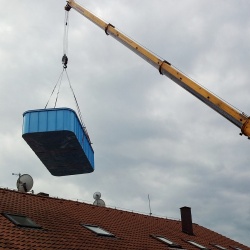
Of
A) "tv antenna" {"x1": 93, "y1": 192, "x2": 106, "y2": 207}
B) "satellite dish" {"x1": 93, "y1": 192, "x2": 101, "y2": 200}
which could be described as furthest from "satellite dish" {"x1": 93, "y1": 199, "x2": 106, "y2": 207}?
"satellite dish" {"x1": 93, "y1": 192, "x2": 101, "y2": 200}

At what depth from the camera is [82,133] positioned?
15594 mm

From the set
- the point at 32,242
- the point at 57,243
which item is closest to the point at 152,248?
the point at 57,243

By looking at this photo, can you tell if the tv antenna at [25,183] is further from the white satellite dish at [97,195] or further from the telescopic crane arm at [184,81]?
the telescopic crane arm at [184,81]

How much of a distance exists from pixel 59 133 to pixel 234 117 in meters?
6.11

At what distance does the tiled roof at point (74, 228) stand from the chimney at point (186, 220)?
572 mm

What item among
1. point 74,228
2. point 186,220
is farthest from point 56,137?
point 186,220

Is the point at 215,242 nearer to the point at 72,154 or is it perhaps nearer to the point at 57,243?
the point at 72,154

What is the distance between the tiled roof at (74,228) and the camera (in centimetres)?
1159

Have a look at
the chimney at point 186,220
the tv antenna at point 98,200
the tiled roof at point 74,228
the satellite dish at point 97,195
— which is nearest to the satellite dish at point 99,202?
the tv antenna at point 98,200

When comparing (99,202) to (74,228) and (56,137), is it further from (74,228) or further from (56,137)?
(56,137)

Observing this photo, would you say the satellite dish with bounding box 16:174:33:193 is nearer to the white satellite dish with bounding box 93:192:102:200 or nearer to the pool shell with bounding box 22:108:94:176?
the pool shell with bounding box 22:108:94:176

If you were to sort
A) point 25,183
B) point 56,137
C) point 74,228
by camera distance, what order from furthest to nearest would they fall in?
point 25,183 → point 56,137 → point 74,228

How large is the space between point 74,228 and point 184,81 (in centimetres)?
676

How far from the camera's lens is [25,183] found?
58.2 ft
